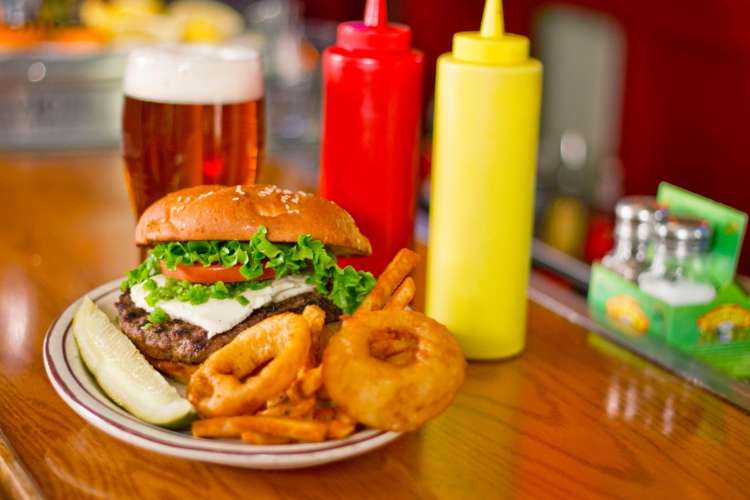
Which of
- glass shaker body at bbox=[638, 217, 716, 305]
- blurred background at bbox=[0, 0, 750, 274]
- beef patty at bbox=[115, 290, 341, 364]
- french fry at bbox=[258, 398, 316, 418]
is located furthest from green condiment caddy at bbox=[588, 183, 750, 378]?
blurred background at bbox=[0, 0, 750, 274]

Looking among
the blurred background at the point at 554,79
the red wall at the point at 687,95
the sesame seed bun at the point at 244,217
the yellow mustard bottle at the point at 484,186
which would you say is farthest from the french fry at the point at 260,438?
the red wall at the point at 687,95

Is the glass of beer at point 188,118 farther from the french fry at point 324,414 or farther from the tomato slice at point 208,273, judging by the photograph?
the french fry at point 324,414

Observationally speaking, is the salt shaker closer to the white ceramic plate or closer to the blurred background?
the white ceramic plate

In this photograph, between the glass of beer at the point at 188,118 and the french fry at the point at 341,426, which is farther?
the glass of beer at the point at 188,118

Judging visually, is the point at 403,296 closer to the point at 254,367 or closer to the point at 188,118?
the point at 254,367

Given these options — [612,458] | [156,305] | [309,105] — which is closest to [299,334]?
[156,305]

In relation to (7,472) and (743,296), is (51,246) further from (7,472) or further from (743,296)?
(743,296)

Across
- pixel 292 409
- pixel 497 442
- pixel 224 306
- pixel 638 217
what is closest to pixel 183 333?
pixel 224 306
